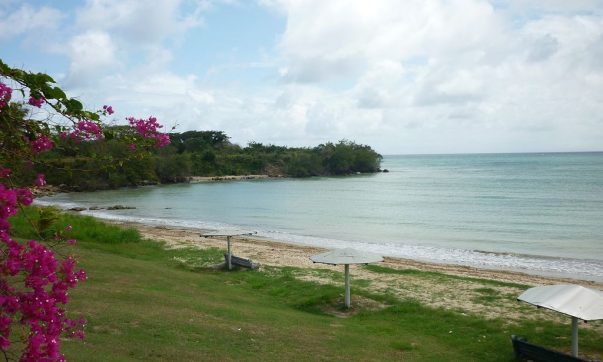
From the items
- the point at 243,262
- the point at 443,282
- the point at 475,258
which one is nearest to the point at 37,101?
the point at 443,282

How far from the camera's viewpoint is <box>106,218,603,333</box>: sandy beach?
13617 millimetres

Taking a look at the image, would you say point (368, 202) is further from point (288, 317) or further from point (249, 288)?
point (288, 317)

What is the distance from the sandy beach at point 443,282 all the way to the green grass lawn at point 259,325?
579 millimetres

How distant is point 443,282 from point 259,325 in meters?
8.75

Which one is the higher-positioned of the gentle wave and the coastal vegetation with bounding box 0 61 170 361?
the coastal vegetation with bounding box 0 61 170 361

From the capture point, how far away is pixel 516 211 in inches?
1721

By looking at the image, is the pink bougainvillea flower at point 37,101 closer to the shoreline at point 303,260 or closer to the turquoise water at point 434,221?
the shoreline at point 303,260

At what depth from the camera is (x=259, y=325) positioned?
33.6ft

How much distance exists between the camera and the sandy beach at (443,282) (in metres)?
13.6

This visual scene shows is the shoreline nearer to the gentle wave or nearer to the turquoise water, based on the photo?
the gentle wave

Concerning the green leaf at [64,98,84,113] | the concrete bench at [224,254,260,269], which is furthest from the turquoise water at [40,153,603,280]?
the green leaf at [64,98,84,113]

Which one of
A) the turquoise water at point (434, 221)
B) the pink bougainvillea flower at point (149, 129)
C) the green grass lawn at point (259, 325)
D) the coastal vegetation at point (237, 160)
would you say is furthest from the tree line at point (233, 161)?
the pink bougainvillea flower at point (149, 129)

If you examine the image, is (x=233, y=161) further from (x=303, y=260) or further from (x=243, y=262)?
(x=243, y=262)

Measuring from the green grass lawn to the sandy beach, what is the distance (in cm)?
58
